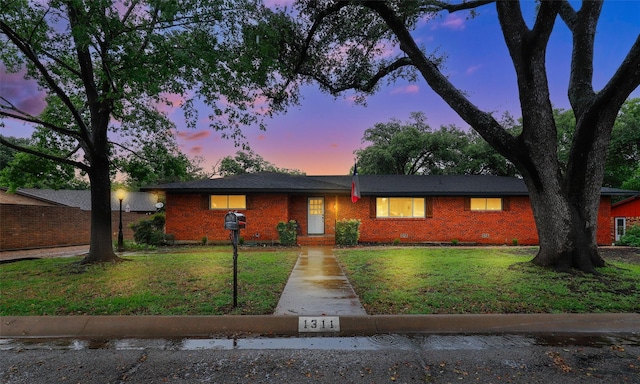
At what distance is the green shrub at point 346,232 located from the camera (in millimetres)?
16078

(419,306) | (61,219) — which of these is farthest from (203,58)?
(61,219)

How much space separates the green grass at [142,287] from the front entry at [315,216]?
23.1ft

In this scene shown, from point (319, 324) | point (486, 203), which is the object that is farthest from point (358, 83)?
point (486, 203)

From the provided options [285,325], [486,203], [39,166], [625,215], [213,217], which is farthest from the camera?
[625,215]

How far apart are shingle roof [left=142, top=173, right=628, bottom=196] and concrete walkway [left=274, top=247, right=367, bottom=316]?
707cm

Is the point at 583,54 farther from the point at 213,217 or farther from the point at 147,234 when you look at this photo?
the point at 147,234

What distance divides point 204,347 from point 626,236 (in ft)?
65.4

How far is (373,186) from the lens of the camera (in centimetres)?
1819

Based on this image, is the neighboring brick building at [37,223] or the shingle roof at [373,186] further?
the shingle roof at [373,186]

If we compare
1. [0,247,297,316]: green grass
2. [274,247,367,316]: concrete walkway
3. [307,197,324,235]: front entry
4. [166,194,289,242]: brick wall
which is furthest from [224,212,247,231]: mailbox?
[307,197,324,235]: front entry

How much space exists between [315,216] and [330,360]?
1391 cm

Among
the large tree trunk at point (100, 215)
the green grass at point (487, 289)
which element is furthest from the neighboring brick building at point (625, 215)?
the large tree trunk at point (100, 215)

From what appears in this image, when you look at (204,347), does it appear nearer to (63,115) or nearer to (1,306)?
(1,306)

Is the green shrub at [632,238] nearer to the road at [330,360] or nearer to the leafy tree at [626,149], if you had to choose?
the leafy tree at [626,149]
